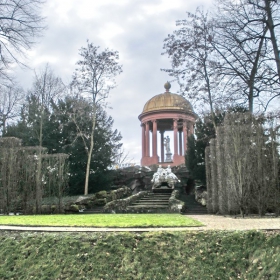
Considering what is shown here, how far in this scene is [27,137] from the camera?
28688 mm

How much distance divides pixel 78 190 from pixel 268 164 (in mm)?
17634

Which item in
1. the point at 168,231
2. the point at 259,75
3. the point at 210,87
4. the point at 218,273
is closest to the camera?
the point at 218,273

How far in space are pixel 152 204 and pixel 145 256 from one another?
12839 mm

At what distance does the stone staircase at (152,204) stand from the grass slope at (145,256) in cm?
1001

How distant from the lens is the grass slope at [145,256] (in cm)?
655

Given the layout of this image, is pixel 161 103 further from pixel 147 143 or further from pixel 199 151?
pixel 199 151

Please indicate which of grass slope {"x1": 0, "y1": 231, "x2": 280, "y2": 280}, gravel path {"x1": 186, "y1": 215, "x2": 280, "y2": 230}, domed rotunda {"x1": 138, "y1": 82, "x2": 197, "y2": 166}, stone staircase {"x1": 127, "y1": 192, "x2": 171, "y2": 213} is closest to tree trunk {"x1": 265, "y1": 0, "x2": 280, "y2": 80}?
gravel path {"x1": 186, "y1": 215, "x2": 280, "y2": 230}

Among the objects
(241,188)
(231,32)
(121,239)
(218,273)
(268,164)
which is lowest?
(218,273)

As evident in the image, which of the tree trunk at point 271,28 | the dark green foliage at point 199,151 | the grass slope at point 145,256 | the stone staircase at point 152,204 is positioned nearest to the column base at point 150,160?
the dark green foliage at point 199,151

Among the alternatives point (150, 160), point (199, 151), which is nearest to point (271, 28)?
point (199, 151)

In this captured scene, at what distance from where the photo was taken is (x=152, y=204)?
1972 cm

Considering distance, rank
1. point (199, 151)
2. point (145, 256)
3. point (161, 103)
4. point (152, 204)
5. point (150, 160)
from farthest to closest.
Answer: point (161, 103) < point (150, 160) < point (199, 151) < point (152, 204) < point (145, 256)

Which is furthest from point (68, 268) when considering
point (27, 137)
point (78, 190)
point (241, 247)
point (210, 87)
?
point (27, 137)

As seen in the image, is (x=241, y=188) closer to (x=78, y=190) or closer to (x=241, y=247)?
(x=241, y=247)
